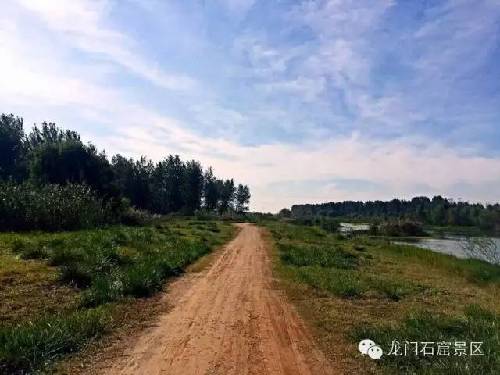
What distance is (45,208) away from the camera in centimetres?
2950

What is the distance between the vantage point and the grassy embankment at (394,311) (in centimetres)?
699

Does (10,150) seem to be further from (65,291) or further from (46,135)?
(65,291)

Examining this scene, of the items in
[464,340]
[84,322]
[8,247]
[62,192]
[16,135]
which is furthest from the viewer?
[16,135]

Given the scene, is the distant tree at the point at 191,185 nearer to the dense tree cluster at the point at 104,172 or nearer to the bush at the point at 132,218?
the dense tree cluster at the point at 104,172

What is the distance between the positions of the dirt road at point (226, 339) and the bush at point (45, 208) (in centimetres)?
2038

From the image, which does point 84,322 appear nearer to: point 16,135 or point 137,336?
point 137,336

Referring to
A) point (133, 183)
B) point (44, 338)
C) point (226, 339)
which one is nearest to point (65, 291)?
point (44, 338)

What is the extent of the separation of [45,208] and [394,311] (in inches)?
1013

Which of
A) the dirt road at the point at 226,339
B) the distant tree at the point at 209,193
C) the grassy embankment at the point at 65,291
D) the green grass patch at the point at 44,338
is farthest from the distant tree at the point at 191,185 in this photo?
the green grass patch at the point at 44,338

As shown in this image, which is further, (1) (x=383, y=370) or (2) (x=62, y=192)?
(2) (x=62, y=192)

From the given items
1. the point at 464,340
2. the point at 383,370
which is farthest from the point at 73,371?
the point at 464,340

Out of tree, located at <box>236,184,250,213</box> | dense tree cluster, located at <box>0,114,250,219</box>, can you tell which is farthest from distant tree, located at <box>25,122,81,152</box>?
tree, located at <box>236,184,250,213</box>

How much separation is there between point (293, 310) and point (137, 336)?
13.8ft

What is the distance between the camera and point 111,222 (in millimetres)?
40312
